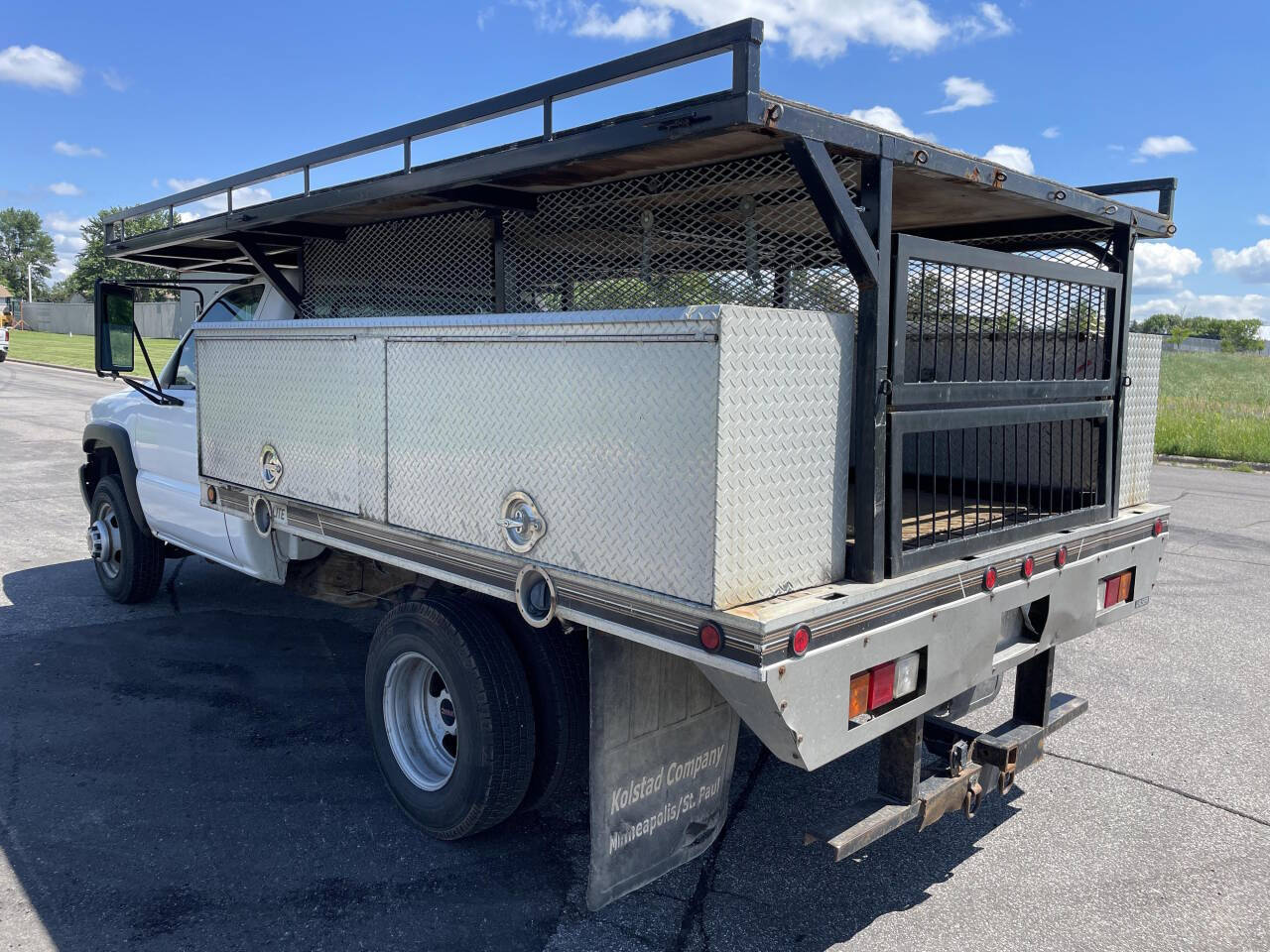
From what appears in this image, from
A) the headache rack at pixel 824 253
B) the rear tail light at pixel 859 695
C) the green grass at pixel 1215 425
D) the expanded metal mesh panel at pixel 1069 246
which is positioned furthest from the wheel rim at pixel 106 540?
the green grass at pixel 1215 425

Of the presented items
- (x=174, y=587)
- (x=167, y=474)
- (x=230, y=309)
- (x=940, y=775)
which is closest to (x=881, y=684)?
(x=940, y=775)

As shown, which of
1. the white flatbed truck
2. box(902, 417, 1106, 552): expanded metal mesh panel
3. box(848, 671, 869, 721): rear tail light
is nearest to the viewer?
the white flatbed truck

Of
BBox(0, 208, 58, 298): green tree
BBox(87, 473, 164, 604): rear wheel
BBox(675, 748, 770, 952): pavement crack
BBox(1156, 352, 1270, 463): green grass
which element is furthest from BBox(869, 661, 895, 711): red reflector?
BBox(0, 208, 58, 298): green tree

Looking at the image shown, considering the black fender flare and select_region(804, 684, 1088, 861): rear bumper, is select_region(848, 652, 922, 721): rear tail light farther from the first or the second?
the black fender flare

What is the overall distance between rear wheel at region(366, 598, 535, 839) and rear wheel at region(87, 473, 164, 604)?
10.9 feet

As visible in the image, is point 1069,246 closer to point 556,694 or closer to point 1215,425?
point 556,694

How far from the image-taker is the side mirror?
5.52m

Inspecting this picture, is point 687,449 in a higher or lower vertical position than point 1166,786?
higher

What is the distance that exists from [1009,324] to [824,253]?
1037 millimetres

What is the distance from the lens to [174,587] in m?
7.21

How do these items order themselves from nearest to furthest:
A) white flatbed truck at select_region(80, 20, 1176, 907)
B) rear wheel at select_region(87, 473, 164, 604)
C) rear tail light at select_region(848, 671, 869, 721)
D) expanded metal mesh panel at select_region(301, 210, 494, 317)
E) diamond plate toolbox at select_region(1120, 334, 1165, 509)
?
white flatbed truck at select_region(80, 20, 1176, 907), rear tail light at select_region(848, 671, 869, 721), diamond plate toolbox at select_region(1120, 334, 1165, 509), expanded metal mesh panel at select_region(301, 210, 494, 317), rear wheel at select_region(87, 473, 164, 604)

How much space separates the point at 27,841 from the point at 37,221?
156763 mm

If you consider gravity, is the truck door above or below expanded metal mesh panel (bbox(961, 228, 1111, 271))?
below

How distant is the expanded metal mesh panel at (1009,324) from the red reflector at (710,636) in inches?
57.5
